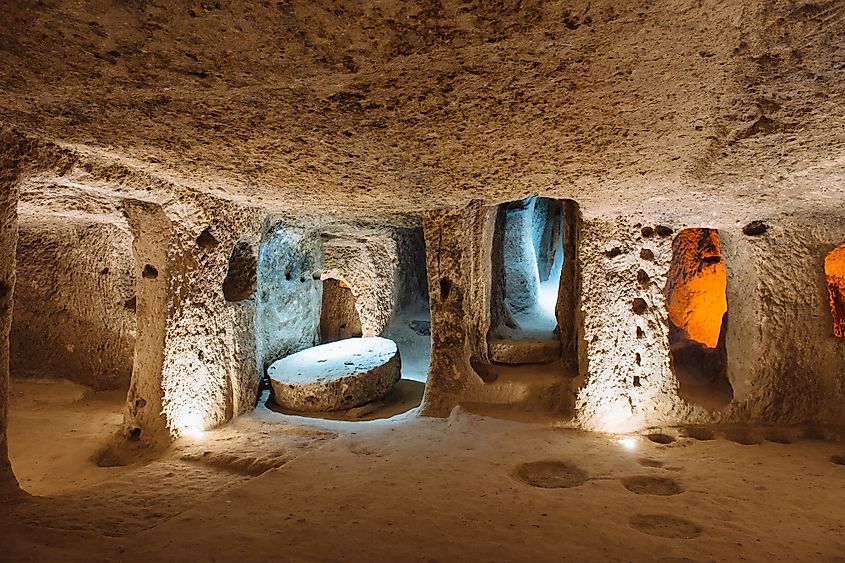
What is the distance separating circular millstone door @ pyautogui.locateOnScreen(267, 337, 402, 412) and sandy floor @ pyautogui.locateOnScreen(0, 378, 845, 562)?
1020mm

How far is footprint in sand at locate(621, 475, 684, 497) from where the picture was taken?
2777mm

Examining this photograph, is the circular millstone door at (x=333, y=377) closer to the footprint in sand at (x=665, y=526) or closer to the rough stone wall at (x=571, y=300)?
the rough stone wall at (x=571, y=300)

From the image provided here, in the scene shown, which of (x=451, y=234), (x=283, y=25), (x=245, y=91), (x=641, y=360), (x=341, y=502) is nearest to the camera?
(x=283, y=25)

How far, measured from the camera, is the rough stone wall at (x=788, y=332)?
375 centimetres

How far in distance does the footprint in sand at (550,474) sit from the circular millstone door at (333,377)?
7.86 feet

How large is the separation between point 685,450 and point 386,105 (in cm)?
315

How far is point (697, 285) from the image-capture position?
6.41 m

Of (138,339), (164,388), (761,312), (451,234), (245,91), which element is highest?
(245,91)

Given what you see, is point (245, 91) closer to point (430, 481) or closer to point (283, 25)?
point (283, 25)

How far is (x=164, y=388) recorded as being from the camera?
3.92 m

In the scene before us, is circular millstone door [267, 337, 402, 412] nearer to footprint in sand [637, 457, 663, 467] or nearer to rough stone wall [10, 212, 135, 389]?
rough stone wall [10, 212, 135, 389]

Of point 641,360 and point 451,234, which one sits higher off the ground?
point 451,234

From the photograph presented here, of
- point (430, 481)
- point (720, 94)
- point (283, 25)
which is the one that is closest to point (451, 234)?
point (430, 481)

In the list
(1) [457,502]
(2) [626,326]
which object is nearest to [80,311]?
(1) [457,502]
